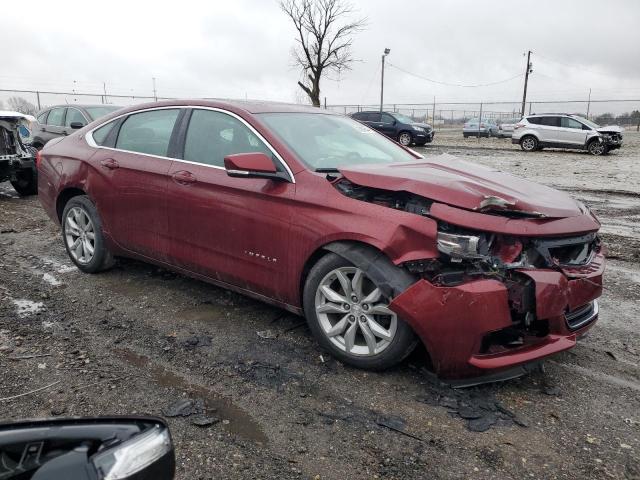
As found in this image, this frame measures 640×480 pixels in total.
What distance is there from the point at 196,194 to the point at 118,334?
1130 mm

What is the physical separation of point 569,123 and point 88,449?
23.0 meters

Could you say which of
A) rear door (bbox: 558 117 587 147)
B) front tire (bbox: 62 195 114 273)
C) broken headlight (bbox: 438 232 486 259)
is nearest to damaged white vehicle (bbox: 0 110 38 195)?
front tire (bbox: 62 195 114 273)

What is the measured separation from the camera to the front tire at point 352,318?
9.47 ft

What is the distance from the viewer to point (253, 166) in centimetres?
317

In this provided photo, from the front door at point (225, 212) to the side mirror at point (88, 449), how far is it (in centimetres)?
193

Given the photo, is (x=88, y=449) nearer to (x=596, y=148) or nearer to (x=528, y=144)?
(x=596, y=148)

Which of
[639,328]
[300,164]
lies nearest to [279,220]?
[300,164]

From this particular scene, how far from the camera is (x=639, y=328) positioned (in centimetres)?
378

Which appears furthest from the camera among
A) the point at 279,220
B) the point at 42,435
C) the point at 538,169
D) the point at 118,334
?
the point at 538,169

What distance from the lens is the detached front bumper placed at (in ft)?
8.54

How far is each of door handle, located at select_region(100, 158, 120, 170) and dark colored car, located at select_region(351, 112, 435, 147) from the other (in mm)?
18780

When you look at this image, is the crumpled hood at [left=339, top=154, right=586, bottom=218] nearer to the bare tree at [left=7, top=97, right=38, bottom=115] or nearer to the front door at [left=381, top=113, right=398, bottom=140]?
the front door at [left=381, top=113, right=398, bottom=140]

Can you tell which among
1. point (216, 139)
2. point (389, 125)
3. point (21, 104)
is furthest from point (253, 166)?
point (21, 104)

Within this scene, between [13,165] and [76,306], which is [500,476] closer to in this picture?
[76,306]
